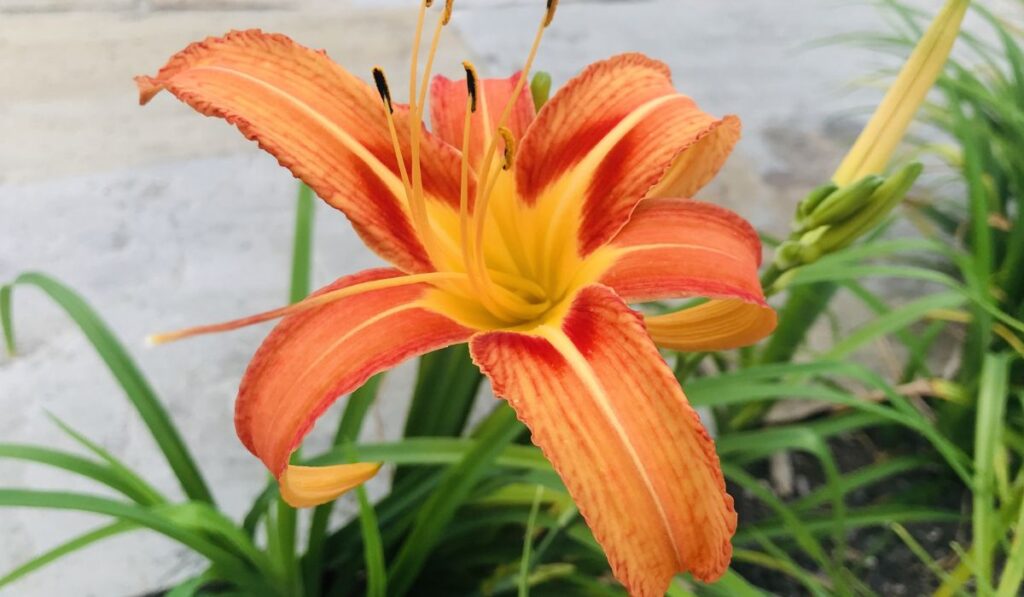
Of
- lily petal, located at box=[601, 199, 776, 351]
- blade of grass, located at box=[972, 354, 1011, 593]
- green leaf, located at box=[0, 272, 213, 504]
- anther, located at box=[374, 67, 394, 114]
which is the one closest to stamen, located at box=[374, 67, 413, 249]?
anther, located at box=[374, 67, 394, 114]

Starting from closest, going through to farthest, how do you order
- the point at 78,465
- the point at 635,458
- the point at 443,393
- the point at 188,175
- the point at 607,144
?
the point at 635,458 → the point at 607,144 → the point at 78,465 → the point at 443,393 → the point at 188,175

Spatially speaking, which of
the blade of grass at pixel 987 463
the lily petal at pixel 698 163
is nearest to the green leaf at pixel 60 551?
the lily petal at pixel 698 163

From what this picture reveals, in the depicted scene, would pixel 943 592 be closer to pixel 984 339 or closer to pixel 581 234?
pixel 984 339

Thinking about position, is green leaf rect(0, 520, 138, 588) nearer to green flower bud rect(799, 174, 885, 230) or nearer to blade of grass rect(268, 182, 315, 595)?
blade of grass rect(268, 182, 315, 595)

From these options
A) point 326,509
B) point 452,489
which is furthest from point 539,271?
point 326,509

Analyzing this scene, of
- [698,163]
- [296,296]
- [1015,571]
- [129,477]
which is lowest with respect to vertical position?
[1015,571]

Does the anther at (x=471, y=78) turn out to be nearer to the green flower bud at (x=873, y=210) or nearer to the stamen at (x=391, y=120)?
the stamen at (x=391, y=120)

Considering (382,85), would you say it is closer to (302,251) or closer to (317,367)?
(317,367)
